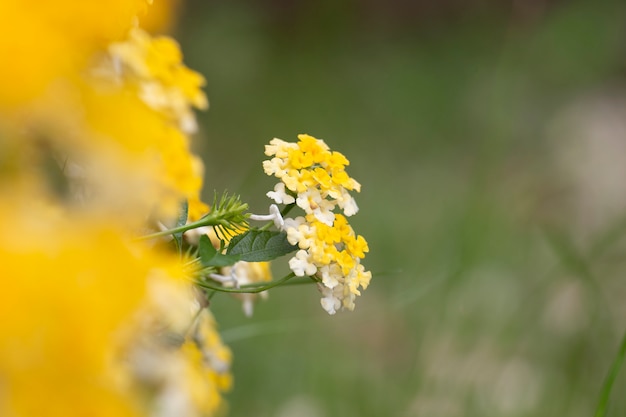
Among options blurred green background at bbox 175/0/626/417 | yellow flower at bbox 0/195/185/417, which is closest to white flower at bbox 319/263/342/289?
blurred green background at bbox 175/0/626/417

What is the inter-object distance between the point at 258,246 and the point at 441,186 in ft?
6.04

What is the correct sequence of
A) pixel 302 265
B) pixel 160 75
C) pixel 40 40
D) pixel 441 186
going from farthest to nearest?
pixel 441 186 < pixel 160 75 < pixel 302 265 < pixel 40 40

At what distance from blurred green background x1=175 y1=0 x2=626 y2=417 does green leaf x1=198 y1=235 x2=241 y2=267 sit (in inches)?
5.5

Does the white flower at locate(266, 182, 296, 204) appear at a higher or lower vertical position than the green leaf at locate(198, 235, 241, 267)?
higher

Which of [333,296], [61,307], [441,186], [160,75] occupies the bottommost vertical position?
[61,307]

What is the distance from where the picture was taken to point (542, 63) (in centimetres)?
259

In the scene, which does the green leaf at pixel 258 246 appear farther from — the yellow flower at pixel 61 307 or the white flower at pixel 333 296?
the yellow flower at pixel 61 307

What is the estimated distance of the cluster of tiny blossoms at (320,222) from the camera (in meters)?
0.42

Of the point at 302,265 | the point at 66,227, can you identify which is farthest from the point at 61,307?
the point at 302,265

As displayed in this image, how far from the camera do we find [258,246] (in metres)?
0.44

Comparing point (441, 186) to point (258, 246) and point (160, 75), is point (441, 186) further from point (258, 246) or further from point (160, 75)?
point (258, 246)

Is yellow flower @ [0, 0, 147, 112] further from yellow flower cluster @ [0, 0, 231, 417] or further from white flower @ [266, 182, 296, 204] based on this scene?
white flower @ [266, 182, 296, 204]

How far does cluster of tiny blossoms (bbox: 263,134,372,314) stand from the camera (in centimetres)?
42

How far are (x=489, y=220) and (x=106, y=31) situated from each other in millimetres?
1257
